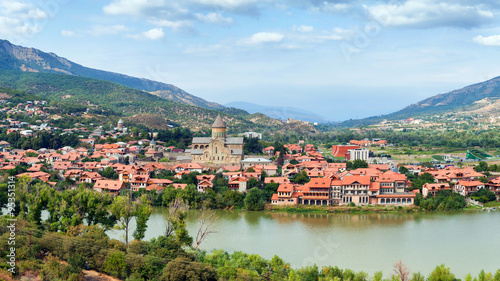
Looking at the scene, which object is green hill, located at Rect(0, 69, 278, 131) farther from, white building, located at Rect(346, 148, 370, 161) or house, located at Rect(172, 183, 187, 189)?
house, located at Rect(172, 183, 187, 189)

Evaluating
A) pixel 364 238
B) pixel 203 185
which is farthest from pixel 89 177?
pixel 364 238

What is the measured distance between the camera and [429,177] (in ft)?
76.2

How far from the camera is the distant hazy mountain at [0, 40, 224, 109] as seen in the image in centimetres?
9847

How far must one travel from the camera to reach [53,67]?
111688 millimetres

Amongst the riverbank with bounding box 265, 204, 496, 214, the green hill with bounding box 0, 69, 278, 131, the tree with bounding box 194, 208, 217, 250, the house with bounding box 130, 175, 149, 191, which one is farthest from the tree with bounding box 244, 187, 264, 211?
the green hill with bounding box 0, 69, 278, 131

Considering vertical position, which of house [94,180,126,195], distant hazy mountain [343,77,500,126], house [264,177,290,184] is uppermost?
distant hazy mountain [343,77,500,126]

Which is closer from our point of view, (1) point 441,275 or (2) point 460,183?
(1) point 441,275

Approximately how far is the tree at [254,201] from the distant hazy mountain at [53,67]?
85.1 meters

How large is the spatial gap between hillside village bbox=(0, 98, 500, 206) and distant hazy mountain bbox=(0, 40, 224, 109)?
239ft

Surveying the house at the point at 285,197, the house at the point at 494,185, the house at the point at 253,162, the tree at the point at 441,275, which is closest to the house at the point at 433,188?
the house at the point at 494,185

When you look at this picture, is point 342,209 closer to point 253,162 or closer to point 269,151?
point 253,162

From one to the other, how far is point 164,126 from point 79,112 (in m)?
9.02

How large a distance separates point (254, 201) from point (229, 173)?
486cm

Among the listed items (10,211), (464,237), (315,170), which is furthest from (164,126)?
(464,237)
